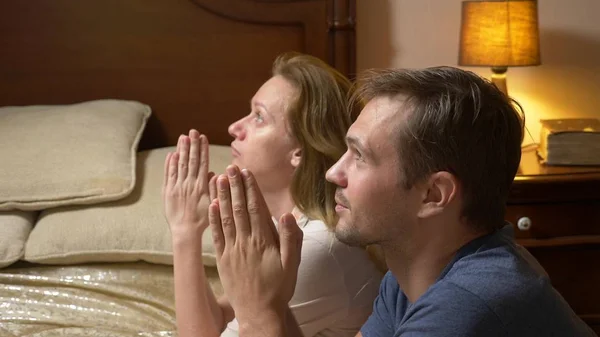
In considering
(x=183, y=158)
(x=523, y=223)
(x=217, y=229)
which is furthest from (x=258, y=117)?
(x=523, y=223)

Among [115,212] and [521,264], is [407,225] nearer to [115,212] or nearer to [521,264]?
[521,264]

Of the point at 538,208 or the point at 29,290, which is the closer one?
the point at 29,290

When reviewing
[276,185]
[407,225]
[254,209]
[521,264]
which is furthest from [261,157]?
[521,264]

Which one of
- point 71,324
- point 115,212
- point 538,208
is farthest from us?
point 538,208

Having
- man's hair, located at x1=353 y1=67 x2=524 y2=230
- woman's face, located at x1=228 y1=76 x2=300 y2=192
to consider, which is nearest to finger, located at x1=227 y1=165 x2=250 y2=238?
man's hair, located at x1=353 y1=67 x2=524 y2=230

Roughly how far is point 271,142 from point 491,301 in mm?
774

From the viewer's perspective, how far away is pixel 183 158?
1.74 metres

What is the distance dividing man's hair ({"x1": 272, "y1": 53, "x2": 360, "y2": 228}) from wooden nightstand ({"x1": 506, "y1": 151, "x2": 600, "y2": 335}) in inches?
33.7

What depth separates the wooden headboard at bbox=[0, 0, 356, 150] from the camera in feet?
8.95

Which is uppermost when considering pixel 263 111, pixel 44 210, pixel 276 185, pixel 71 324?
pixel 263 111

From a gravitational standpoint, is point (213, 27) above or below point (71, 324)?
above

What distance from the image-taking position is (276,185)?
1.77m

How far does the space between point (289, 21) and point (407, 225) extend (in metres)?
1.64

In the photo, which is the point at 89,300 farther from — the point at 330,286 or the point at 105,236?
the point at 330,286
